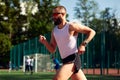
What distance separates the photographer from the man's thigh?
6668 millimetres

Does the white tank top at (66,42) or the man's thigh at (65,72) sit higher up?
the white tank top at (66,42)

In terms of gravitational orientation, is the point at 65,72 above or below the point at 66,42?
below

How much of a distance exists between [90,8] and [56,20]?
88.8 m

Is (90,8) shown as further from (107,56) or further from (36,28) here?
(107,56)

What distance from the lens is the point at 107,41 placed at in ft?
127

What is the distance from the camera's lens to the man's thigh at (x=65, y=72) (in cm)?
667

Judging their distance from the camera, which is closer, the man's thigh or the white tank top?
the man's thigh

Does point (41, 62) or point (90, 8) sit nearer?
point (41, 62)

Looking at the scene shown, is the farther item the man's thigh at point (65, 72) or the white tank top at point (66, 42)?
the white tank top at point (66, 42)

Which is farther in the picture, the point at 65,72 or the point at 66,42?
the point at 66,42

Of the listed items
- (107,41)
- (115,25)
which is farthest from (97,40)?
(115,25)

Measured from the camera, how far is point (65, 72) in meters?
6.76

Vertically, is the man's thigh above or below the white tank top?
below

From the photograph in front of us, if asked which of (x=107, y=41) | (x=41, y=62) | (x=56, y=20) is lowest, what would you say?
(x=41, y=62)
